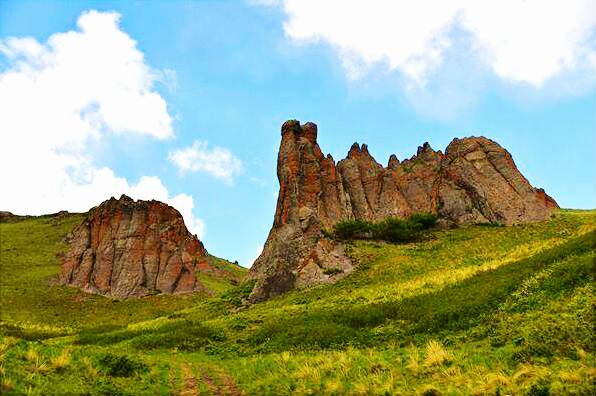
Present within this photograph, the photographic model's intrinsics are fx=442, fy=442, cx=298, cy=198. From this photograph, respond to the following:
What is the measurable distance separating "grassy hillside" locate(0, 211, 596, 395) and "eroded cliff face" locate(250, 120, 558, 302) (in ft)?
65.8

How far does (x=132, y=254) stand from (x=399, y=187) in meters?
54.7

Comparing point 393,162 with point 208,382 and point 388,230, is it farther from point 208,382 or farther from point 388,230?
point 208,382

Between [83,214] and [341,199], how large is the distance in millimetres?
99774

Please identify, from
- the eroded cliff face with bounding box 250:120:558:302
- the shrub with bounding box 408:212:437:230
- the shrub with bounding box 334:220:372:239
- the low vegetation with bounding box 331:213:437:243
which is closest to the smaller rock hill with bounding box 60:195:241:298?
the eroded cliff face with bounding box 250:120:558:302

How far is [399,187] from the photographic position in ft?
254

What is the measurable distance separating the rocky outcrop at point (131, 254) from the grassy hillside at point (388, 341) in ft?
129

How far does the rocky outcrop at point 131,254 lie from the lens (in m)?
86.8

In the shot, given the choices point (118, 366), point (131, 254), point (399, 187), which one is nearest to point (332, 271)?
point (118, 366)

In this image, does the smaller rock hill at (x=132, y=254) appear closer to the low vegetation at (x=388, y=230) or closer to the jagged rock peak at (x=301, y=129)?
the jagged rock peak at (x=301, y=129)

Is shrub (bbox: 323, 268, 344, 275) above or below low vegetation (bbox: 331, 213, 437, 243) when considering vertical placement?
below

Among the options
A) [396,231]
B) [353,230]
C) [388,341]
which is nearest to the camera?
[388,341]

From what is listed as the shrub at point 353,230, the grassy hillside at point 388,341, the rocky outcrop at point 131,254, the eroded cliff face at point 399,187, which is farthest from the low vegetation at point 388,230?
the rocky outcrop at point 131,254

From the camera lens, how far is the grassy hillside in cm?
1392

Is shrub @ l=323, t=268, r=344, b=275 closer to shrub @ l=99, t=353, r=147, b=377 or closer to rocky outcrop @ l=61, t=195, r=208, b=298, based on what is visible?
shrub @ l=99, t=353, r=147, b=377
